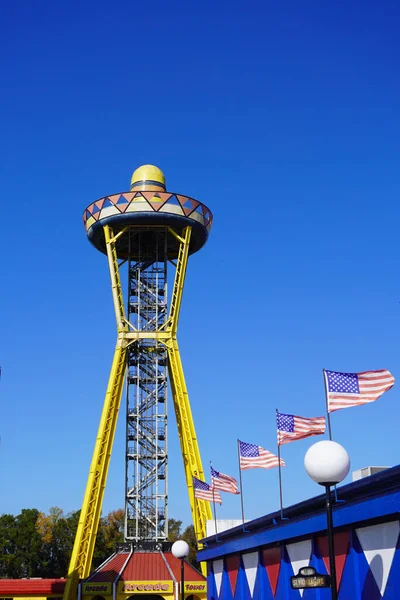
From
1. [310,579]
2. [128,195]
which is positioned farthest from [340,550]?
[128,195]

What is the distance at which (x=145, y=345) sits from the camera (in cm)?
6272

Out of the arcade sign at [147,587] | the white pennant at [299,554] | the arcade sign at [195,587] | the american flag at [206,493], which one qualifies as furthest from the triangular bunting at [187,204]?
the white pennant at [299,554]

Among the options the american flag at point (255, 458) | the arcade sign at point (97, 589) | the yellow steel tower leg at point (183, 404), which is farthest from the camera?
the yellow steel tower leg at point (183, 404)

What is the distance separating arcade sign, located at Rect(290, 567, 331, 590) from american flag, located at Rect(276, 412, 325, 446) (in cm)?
724

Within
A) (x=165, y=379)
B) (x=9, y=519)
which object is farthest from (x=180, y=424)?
(x=9, y=519)

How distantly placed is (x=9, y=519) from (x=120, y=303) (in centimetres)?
5874

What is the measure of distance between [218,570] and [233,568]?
9.33ft

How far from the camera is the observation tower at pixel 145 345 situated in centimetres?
5906

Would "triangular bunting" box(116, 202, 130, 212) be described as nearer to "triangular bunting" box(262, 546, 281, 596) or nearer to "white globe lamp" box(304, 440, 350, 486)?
"triangular bunting" box(262, 546, 281, 596)

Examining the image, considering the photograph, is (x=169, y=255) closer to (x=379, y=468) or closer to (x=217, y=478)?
(x=217, y=478)

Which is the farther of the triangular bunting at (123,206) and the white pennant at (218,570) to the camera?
the triangular bunting at (123,206)

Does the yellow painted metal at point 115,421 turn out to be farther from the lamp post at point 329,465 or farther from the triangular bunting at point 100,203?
the lamp post at point 329,465

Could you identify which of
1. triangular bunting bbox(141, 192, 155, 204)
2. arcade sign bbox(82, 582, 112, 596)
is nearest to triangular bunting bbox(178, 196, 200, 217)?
triangular bunting bbox(141, 192, 155, 204)

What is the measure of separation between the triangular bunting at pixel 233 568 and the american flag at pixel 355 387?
1161cm
